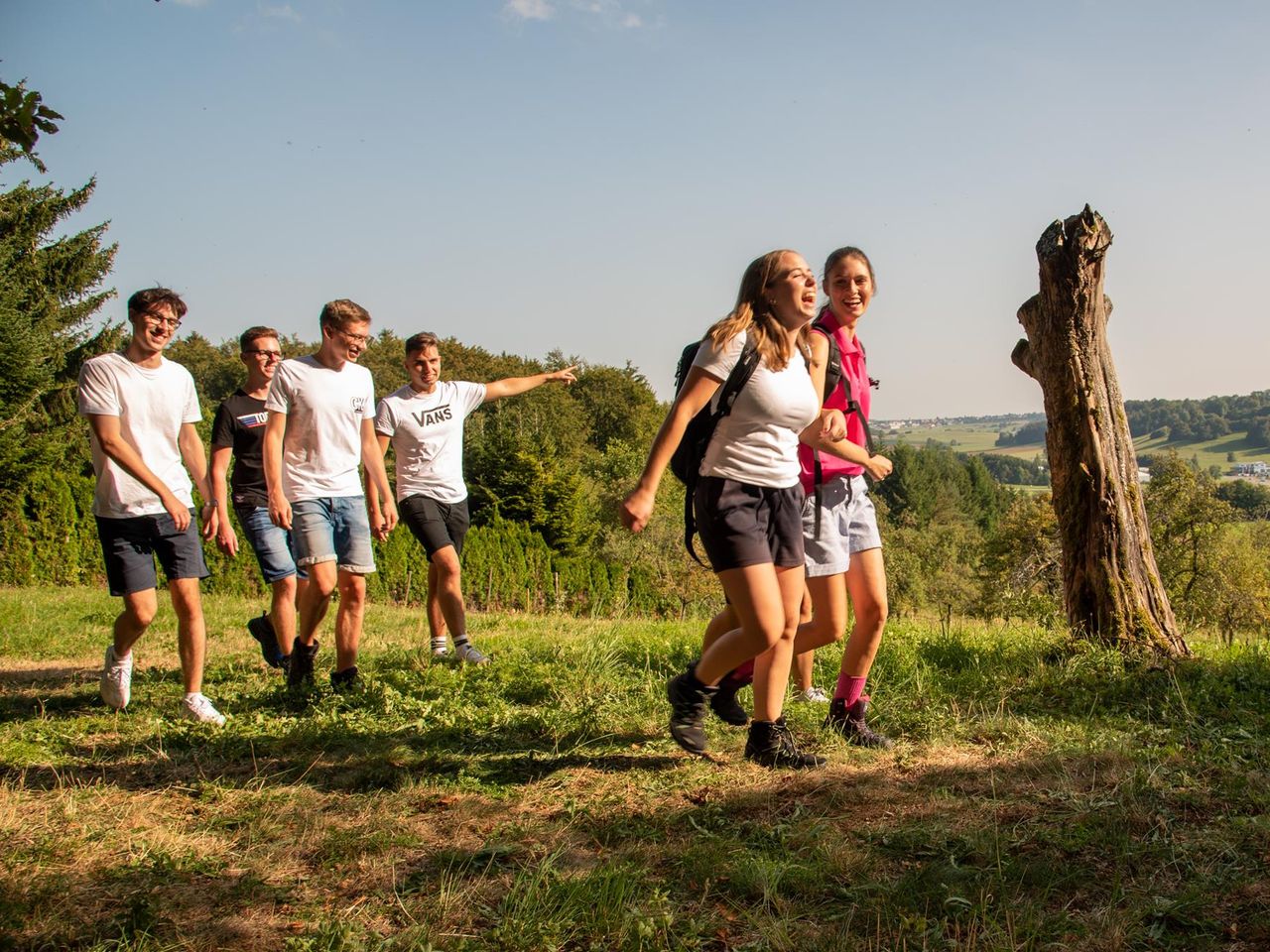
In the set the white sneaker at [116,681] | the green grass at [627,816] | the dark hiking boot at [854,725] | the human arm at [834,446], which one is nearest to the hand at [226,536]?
the white sneaker at [116,681]

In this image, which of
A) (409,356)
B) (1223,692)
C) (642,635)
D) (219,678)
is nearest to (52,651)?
(219,678)

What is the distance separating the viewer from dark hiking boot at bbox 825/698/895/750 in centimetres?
425

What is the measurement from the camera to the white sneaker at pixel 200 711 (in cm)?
460

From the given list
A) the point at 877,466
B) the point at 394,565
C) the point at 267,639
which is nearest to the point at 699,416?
the point at 877,466

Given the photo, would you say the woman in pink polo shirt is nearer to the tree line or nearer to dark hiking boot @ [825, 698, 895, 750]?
dark hiking boot @ [825, 698, 895, 750]

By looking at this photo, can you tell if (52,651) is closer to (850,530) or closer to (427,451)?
(427,451)

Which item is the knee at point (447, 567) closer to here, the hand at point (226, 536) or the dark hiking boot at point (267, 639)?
the dark hiking boot at point (267, 639)

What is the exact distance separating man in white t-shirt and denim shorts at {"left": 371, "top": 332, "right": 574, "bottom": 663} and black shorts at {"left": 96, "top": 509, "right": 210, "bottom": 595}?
1.53 metres

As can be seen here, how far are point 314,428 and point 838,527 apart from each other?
2.74m

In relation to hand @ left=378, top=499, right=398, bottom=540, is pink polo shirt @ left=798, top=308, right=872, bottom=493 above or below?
above

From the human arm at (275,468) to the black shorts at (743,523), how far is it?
232 centimetres

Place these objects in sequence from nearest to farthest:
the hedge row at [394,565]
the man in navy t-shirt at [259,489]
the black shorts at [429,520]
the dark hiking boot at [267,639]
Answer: the man in navy t-shirt at [259,489], the dark hiking boot at [267,639], the black shorts at [429,520], the hedge row at [394,565]

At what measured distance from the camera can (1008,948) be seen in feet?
7.86

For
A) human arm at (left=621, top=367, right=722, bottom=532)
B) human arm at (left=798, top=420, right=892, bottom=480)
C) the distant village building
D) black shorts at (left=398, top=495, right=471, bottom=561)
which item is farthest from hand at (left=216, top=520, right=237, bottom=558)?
the distant village building
